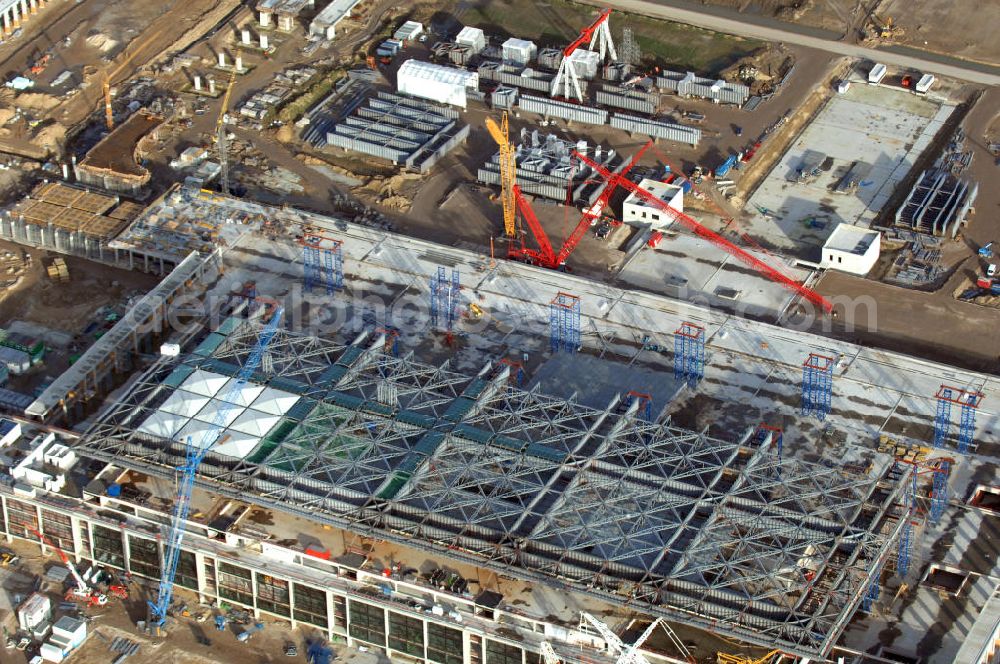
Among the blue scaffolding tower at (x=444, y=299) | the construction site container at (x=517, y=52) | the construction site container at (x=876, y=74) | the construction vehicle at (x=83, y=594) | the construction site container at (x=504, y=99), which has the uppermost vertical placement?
the construction site container at (x=876, y=74)

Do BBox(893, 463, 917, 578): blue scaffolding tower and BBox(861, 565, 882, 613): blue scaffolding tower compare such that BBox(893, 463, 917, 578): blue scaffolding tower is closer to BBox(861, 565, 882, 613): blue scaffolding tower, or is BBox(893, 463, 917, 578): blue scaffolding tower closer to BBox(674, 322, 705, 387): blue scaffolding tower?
BBox(861, 565, 882, 613): blue scaffolding tower

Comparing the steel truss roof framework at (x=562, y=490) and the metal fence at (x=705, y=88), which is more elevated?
the metal fence at (x=705, y=88)

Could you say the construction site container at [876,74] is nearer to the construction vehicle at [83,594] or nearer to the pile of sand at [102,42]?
the pile of sand at [102,42]

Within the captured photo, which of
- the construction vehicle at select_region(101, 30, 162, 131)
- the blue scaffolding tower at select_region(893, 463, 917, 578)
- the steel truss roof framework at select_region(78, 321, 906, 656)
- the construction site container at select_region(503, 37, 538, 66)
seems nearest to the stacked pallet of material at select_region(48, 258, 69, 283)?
the construction vehicle at select_region(101, 30, 162, 131)

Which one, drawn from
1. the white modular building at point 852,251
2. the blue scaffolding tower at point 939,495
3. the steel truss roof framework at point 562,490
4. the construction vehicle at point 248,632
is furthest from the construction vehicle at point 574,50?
the construction vehicle at point 248,632

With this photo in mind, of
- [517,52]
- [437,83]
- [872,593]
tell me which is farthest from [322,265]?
[872,593]

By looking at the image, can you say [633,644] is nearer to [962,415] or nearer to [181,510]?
[181,510]

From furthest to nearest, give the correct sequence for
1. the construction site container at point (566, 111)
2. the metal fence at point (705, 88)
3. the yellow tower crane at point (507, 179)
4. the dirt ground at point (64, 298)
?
the metal fence at point (705, 88) → the construction site container at point (566, 111) → the yellow tower crane at point (507, 179) → the dirt ground at point (64, 298)
